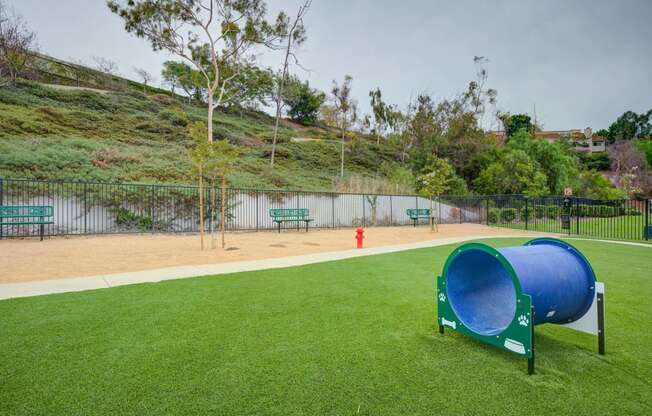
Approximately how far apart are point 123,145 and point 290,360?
2704 centimetres

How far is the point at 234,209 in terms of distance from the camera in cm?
1945

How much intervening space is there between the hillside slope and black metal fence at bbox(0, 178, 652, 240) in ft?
8.27

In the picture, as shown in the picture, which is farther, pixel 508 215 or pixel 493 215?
pixel 493 215

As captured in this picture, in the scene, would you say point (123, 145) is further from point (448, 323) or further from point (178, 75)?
point (178, 75)

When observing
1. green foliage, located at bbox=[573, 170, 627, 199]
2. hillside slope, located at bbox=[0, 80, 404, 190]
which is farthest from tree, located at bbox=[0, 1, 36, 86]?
green foliage, located at bbox=[573, 170, 627, 199]

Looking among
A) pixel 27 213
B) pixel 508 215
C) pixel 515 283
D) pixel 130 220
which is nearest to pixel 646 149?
pixel 508 215

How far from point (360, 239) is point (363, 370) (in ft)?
28.9

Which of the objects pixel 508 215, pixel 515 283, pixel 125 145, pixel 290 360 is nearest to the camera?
pixel 515 283

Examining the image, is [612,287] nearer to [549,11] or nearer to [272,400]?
[272,400]

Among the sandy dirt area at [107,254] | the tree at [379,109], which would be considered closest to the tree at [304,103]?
the tree at [379,109]

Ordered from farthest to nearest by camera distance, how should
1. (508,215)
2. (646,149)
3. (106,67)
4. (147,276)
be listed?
1. (646,149)
2. (106,67)
3. (508,215)
4. (147,276)

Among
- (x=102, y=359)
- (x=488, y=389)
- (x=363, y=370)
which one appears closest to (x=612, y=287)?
(x=488, y=389)

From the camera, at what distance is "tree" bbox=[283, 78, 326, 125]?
61.7 m

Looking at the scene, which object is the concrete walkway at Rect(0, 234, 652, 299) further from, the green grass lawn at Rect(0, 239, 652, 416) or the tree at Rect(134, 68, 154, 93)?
the tree at Rect(134, 68, 154, 93)
